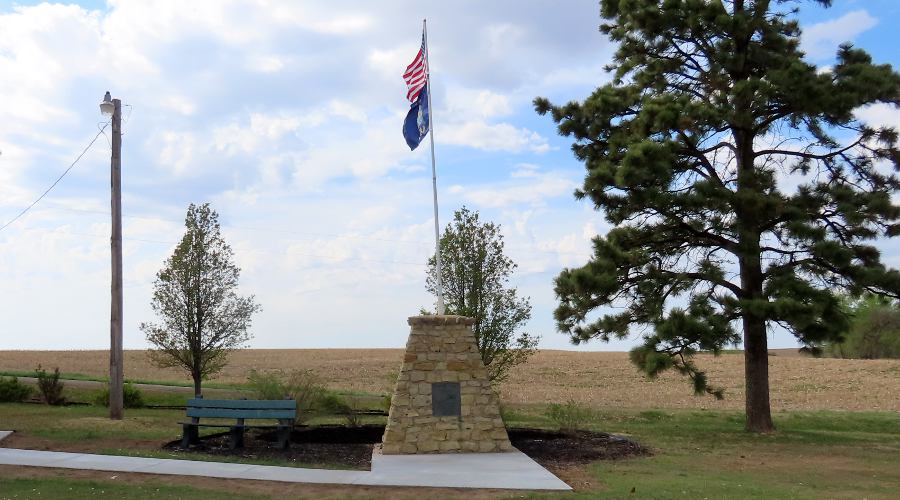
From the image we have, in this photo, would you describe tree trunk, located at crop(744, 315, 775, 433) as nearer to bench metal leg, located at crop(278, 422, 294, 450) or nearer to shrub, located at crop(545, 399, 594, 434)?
shrub, located at crop(545, 399, 594, 434)

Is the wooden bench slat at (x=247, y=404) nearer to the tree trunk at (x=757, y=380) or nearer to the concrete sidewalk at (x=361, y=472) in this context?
the concrete sidewalk at (x=361, y=472)

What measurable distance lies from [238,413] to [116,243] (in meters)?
6.72

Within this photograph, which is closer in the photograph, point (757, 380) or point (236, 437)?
point (236, 437)

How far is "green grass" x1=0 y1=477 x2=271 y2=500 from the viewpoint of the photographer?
891cm

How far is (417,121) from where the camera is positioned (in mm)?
15305

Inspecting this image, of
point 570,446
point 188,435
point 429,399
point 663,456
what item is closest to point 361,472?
point 429,399

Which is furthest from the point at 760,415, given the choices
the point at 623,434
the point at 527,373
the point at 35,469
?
the point at 527,373

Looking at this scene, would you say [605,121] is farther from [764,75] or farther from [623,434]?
[623,434]

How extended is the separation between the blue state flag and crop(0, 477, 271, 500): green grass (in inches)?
315

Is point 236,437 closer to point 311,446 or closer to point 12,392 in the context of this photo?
point 311,446

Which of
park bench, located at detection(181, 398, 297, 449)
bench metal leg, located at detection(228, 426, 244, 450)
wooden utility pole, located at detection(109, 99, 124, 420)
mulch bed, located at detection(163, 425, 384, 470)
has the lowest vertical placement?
mulch bed, located at detection(163, 425, 384, 470)

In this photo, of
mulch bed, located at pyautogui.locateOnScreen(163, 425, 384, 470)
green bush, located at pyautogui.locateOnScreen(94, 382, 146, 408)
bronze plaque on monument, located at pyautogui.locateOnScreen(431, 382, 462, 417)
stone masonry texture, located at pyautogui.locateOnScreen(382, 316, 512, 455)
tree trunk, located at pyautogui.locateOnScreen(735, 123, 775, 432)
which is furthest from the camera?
green bush, located at pyautogui.locateOnScreen(94, 382, 146, 408)

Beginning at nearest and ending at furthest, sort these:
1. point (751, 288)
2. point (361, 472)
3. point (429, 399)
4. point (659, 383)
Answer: point (361, 472), point (429, 399), point (751, 288), point (659, 383)

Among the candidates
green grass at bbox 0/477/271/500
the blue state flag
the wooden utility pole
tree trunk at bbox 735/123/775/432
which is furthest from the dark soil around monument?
the wooden utility pole
